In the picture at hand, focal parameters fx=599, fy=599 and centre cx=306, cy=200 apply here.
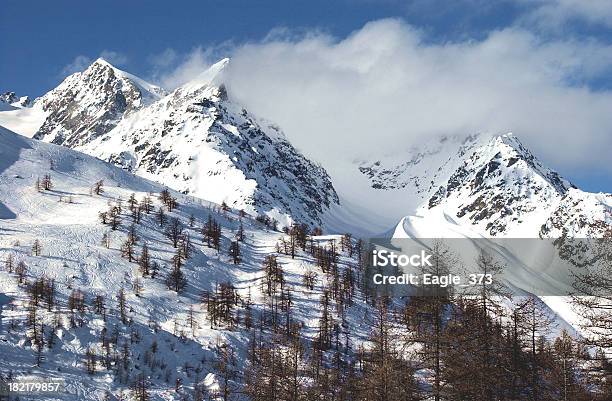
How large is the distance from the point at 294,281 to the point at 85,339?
1779 inches

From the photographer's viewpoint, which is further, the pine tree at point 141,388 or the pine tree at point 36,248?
the pine tree at point 36,248

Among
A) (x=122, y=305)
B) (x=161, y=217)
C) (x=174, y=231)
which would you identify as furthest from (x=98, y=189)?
(x=122, y=305)

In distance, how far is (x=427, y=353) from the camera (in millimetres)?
31672

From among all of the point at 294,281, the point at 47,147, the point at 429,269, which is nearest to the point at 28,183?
the point at 47,147

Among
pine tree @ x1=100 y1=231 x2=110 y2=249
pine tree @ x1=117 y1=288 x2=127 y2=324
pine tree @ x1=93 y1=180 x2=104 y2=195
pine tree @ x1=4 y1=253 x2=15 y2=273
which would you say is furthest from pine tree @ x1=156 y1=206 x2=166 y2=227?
pine tree @ x1=4 y1=253 x2=15 y2=273

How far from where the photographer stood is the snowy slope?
6488 centimetres

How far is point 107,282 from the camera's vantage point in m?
87.6

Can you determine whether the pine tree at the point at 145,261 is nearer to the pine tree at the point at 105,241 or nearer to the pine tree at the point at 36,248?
the pine tree at the point at 105,241

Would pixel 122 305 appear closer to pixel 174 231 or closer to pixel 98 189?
pixel 174 231

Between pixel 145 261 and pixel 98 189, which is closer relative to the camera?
pixel 145 261

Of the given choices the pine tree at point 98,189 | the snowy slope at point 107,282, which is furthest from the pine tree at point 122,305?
the pine tree at point 98,189

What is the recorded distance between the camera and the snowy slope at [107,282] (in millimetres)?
64875

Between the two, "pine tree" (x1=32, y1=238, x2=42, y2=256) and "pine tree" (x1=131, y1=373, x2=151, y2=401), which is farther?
"pine tree" (x1=32, y1=238, x2=42, y2=256)

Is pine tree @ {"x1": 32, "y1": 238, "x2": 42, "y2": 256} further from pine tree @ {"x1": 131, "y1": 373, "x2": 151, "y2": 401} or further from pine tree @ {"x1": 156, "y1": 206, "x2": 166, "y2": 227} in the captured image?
pine tree @ {"x1": 131, "y1": 373, "x2": 151, "y2": 401}
